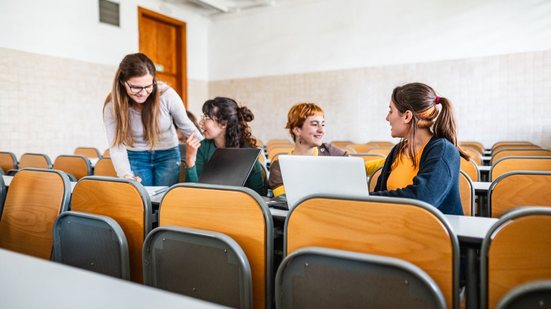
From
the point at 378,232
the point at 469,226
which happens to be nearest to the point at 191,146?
the point at 378,232

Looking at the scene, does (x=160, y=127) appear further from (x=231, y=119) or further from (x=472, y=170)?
(x=472, y=170)

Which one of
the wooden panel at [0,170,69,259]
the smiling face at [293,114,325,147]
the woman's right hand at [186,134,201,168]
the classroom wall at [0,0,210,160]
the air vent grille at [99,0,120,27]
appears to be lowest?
the wooden panel at [0,170,69,259]

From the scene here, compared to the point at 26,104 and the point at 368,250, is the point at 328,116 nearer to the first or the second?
the point at 26,104

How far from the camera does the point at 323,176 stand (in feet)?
4.47

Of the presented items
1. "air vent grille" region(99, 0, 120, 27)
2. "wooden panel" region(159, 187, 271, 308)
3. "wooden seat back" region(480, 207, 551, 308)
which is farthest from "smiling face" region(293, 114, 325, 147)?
"air vent grille" region(99, 0, 120, 27)

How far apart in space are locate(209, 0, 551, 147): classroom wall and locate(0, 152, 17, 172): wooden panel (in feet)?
14.6

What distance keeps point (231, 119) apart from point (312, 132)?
0.52 m

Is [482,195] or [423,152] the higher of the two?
[423,152]

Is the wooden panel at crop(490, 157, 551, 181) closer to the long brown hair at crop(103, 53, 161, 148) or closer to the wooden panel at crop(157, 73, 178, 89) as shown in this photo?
the long brown hair at crop(103, 53, 161, 148)

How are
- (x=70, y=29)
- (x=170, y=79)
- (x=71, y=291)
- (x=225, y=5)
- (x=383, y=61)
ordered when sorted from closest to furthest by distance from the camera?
(x=71, y=291)
(x=70, y=29)
(x=383, y=61)
(x=225, y=5)
(x=170, y=79)

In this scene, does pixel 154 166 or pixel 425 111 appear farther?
pixel 154 166

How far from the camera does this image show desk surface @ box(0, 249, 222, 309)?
0.66m

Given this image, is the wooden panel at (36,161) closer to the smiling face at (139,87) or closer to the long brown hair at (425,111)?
the smiling face at (139,87)

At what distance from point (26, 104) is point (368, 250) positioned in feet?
18.7
